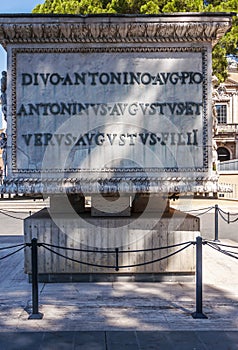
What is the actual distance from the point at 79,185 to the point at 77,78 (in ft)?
5.05

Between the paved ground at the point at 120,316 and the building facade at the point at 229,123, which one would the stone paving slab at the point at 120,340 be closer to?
the paved ground at the point at 120,316

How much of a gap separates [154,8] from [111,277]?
560 inches

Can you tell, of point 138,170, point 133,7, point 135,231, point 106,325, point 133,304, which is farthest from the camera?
point 133,7

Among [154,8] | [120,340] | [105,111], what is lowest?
[120,340]

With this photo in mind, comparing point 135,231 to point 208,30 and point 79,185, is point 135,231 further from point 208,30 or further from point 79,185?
point 208,30

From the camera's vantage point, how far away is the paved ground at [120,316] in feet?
12.9

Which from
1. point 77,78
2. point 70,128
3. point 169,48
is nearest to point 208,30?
point 169,48

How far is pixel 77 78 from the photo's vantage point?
5.40 meters

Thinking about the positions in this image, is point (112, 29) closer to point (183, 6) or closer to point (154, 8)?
point (154, 8)

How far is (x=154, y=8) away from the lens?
16.9 metres

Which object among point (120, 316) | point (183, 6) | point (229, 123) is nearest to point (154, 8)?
point (183, 6)

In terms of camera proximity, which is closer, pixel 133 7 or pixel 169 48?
pixel 169 48

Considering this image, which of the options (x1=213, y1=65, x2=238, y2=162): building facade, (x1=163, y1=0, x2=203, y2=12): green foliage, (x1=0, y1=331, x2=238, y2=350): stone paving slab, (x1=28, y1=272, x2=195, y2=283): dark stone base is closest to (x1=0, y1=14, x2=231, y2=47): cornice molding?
(x1=28, y1=272, x2=195, y2=283): dark stone base

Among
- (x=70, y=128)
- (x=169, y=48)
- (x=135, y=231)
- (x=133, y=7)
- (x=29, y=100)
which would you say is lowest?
(x=135, y=231)
